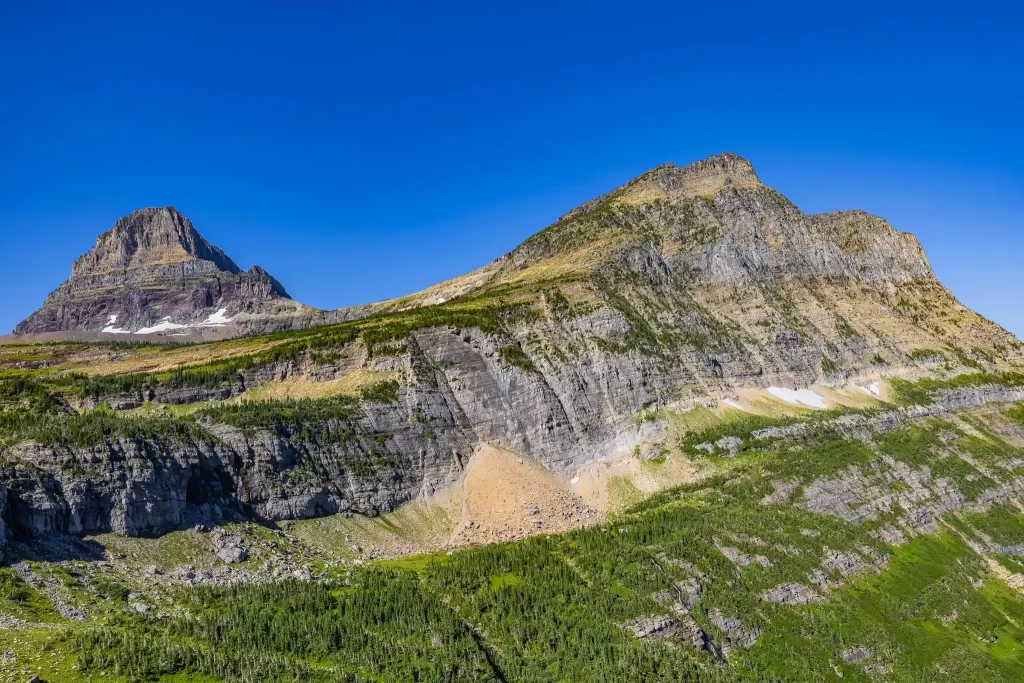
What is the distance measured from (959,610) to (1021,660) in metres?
9.15

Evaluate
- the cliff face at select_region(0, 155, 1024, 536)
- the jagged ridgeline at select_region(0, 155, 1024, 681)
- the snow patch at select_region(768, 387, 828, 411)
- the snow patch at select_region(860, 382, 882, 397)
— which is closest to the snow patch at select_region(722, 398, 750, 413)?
the jagged ridgeline at select_region(0, 155, 1024, 681)

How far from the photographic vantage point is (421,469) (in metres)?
127

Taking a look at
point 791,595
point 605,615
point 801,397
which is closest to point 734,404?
point 801,397

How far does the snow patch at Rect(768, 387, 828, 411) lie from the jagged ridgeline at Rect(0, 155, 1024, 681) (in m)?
0.86

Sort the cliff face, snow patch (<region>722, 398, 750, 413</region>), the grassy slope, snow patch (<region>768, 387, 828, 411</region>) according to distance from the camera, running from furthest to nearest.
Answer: snow patch (<region>768, 387, 828, 411</region>), snow patch (<region>722, 398, 750, 413</region>), the cliff face, the grassy slope

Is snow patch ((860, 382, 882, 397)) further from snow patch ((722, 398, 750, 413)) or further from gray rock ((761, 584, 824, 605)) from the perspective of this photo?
gray rock ((761, 584, 824, 605))

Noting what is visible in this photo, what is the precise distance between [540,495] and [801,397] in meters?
80.0

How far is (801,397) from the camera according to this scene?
168875 mm

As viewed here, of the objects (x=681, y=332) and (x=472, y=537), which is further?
(x=681, y=332)

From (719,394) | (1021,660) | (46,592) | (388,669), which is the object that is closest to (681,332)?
(719,394)

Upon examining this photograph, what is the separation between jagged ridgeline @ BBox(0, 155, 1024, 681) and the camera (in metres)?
79.0

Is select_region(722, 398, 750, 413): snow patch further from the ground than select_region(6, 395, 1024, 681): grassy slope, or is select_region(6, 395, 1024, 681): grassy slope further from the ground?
select_region(722, 398, 750, 413): snow patch

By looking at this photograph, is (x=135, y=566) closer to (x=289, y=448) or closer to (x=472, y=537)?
(x=289, y=448)

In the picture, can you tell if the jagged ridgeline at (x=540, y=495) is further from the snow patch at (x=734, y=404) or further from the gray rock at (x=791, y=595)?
the snow patch at (x=734, y=404)
